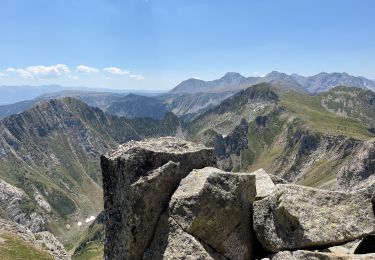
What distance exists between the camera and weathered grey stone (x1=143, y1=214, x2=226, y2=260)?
17516 mm

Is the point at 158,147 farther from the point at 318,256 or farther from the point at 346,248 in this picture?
the point at 346,248

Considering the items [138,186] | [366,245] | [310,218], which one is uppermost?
[138,186]

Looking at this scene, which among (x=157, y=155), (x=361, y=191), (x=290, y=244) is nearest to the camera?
(x=290, y=244)

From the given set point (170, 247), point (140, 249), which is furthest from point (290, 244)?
point (140, 249)

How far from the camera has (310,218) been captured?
17391 millimetres

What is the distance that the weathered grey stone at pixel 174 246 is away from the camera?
690 inches

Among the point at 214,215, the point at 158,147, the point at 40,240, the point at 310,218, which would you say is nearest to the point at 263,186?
the point at 214,215

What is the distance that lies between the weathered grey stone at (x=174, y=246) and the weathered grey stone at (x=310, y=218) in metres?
2.56

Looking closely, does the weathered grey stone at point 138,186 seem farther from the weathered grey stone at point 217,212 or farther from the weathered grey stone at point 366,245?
the weathered grey stone at point 366,245

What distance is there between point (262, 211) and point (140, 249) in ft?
19.0

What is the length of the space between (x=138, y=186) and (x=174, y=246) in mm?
3032

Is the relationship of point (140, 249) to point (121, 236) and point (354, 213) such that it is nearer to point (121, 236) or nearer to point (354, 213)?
point (121, 236)

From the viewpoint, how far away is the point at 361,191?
18.5 metres

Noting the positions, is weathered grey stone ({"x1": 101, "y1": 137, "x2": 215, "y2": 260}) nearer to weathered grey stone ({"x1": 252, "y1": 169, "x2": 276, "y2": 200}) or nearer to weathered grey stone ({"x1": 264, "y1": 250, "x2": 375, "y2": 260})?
weathered grey stone ({"x1": 252, "y1": 169, "x2": 276, "y2": 200})
